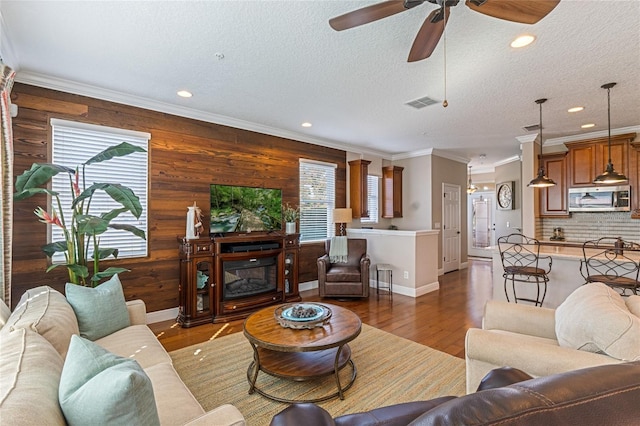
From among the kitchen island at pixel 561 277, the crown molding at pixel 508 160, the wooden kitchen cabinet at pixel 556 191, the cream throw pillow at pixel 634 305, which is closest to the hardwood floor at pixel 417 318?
the kitchen island at pixel 561 277

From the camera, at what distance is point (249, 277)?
4324 millimetres

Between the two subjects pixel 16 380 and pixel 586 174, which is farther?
pixel 586 174

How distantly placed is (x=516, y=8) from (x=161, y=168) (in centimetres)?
394

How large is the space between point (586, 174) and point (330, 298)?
4914 mm

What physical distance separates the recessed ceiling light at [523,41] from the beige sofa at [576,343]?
6.30 feet

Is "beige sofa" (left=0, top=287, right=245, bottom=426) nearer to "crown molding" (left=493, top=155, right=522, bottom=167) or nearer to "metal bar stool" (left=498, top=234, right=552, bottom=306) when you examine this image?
"metal bar stool" (left=498, top=234, right=552, bottom=306)

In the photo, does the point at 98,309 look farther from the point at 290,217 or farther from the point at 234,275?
the point at 290,217

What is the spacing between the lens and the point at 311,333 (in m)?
2.35

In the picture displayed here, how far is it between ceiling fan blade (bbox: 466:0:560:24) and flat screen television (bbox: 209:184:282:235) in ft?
12.2

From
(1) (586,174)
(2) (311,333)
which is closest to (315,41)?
(2) (311,333)

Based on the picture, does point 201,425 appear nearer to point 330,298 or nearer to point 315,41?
point 315,41

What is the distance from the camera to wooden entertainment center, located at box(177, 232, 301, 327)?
147 inches

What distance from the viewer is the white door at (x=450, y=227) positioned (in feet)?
22.7

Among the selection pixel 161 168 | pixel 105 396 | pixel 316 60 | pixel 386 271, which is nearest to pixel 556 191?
pixel 386 271
